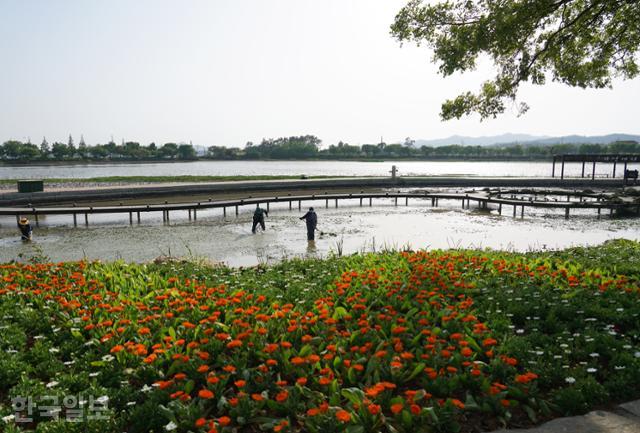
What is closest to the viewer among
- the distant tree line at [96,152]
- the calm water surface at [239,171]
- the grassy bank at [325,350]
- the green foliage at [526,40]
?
the grassy bank at [325,350]

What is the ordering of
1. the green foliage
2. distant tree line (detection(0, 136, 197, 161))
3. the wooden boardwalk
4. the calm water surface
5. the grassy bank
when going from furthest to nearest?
distant tree line (detection(0, 136, 197, 161))
the calm water surface
the wooden boardwalk
the green foliage
the grassy bank

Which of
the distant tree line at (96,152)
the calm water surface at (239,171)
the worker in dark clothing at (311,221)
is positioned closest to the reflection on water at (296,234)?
the worker in dark clothing at (311,221)

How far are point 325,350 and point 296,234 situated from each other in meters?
14.6

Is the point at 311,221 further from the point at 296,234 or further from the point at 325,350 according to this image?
the point at 325,350

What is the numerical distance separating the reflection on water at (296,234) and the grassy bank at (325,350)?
5.95 metres

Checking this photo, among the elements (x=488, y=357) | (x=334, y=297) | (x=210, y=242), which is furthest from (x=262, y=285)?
(x=210, y=242)

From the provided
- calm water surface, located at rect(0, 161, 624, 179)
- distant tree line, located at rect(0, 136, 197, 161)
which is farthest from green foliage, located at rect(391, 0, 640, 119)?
distant tree line, located at rect(0, 136, 197, 161)

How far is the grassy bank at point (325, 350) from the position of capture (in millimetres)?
4141

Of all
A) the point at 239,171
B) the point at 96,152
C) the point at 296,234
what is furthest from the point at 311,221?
the point at 96,152

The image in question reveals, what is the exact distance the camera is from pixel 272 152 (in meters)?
176

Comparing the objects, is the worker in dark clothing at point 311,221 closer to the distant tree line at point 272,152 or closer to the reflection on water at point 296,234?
the reflection on water at point 296,234

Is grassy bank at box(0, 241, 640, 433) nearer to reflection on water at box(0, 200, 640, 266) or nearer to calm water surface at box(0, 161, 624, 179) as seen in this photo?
reflection on water at box(0, 200, 640, 266)

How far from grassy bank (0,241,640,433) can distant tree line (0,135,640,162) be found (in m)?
144

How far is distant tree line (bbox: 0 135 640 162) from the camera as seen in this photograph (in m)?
133
